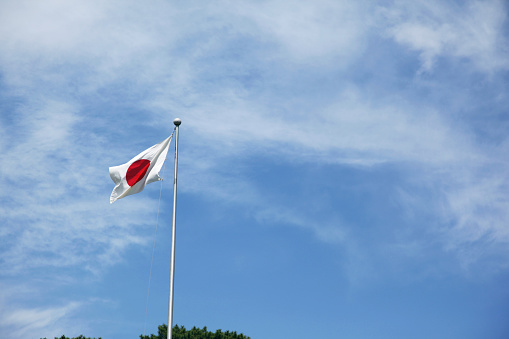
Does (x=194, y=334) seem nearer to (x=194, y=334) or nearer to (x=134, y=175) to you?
(x=194, y=334)

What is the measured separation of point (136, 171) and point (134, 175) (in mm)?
179

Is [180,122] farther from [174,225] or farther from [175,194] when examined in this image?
[174,225]

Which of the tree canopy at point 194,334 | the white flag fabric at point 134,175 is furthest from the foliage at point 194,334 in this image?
the white flag fabric at point 134,175

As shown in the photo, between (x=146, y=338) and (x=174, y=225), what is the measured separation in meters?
22.2

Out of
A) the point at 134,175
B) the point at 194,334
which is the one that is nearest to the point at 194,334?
the point at 194,334

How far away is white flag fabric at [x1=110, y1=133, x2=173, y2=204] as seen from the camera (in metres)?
19.8

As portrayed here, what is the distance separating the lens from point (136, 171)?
19.8 meters

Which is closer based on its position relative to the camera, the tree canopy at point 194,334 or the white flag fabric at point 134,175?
the white flag fabric at point 134,175

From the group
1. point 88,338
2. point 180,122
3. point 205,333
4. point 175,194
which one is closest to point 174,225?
point 175,194

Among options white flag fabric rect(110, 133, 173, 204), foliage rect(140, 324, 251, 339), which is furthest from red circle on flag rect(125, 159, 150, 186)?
foliage rect(140, 324, 251, 339)

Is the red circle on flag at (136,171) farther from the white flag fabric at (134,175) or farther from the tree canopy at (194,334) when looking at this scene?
the tree canopy at (194,334)

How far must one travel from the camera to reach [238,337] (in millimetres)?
36844

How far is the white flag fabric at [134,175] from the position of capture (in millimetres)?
19766

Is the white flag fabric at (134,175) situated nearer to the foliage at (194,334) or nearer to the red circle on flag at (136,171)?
the red circle on flag at (136,171)
